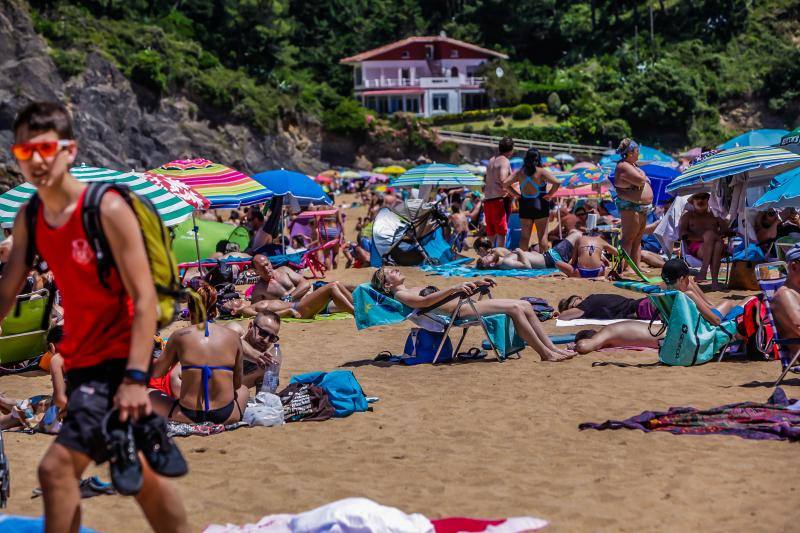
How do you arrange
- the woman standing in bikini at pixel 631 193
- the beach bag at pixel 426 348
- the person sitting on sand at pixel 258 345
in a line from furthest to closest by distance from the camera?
the woman standing in bikini at pixel 631 193 < the beach bag at pixel 426 348 < the person sitting on sand at pixel 258 345

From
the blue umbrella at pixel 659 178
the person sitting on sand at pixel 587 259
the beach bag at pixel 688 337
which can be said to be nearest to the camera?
the beach bag at pixel 688 337

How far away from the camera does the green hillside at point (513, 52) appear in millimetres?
45188

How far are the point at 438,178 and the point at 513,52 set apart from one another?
175 feet

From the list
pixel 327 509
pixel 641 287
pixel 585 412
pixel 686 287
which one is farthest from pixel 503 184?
pixel 327 509

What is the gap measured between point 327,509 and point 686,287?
4241 mm

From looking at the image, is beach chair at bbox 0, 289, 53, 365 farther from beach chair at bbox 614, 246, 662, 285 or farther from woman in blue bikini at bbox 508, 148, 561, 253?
woman in blue bikini at bbox 508, 148, 561, 253

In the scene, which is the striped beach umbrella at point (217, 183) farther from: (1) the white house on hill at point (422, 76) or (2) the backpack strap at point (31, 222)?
(1) the white house on hill at point (422, 76)

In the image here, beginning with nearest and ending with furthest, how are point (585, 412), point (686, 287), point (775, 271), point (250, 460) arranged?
point (250, 460)
point (585, 412)
point (686, 287)
point (775, 271)

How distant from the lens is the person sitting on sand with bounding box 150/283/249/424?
5562 millimetres

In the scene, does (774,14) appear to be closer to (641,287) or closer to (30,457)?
(641,287)

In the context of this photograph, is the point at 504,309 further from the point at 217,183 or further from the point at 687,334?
the point at 217,183

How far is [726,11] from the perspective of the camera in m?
63.4

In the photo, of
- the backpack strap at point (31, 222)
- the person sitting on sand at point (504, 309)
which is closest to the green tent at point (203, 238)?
the person sitting on sand at point (504, 309)

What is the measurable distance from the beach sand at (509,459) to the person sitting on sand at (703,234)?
3820mm
